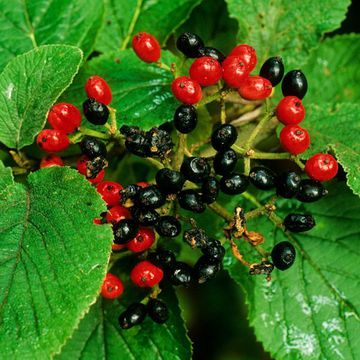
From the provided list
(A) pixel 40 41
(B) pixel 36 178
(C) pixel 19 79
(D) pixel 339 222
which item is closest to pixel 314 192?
(D) pixel 339 222

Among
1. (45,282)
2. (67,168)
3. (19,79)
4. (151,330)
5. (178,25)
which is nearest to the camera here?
(45,282)

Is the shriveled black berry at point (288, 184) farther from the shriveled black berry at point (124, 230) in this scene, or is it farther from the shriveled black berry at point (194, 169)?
the shriveled black berry at point (124, 230)

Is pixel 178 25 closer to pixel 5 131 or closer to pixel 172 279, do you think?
pixel 5 131

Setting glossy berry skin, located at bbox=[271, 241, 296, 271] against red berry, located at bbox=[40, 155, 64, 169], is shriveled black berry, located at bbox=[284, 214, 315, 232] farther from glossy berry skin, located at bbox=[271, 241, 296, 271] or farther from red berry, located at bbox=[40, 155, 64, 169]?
red berry, located at bbox=[40, 155, 64, 169]

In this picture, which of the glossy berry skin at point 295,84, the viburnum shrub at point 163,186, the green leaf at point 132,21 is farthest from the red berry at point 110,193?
the green leaf at point 132,21

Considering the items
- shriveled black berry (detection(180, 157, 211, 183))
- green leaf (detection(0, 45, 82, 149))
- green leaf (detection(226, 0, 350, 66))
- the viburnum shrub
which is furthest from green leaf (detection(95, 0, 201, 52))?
shriveled black berry (detection(180, 157, 211, 183))

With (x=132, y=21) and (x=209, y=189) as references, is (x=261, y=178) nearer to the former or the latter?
(x=209, y=189)

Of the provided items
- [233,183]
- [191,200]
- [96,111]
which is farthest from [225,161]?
[96,111]
